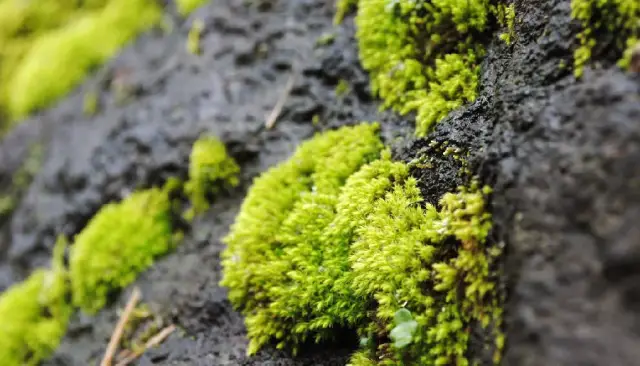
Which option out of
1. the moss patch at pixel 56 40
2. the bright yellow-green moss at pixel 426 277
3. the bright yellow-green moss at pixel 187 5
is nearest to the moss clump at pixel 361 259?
the bright yellow-green moss at pixel 426 277

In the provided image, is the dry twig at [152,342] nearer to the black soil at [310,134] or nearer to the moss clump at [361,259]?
the black soil at [310,134]

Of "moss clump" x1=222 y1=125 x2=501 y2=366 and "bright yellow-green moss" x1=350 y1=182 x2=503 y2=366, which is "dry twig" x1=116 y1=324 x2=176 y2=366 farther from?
"bright yellow-green moss" x1=350 y1=182 x2=503 y2=366

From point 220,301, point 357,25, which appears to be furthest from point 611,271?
point 357,25

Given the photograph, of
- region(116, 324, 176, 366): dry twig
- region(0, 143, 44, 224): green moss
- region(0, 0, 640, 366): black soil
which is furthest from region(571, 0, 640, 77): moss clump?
region(0, 143, 44, 224): green moss

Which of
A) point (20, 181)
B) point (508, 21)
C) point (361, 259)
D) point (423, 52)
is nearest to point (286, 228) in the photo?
point (361, 259)

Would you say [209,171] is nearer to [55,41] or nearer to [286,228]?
[286,228]

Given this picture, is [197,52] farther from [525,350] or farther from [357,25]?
[525,350]

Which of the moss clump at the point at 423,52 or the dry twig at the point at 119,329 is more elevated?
the moss clump at the point at 423,52
